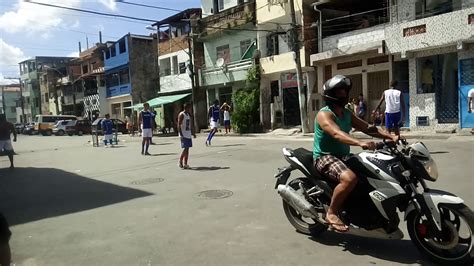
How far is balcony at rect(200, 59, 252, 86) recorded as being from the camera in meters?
27.4

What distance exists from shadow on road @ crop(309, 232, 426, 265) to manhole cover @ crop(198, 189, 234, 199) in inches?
106

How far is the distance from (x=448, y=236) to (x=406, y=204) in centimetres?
44

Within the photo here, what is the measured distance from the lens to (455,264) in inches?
149

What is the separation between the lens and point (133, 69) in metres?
44.0

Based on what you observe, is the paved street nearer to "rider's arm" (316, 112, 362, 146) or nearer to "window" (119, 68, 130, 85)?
"rider's arm" (316, 112, 362, 146)

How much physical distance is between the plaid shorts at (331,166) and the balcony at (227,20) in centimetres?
2288

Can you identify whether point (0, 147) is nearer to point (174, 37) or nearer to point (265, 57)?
point (265, 57)

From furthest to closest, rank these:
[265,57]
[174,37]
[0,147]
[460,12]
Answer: [174,37], [265,57], [460,12], [0,147]

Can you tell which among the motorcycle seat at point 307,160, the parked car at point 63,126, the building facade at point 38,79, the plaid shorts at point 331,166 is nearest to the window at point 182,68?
the parked car at point 63,126

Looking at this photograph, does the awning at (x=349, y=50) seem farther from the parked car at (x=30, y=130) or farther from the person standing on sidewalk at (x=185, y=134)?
the parked car at (x=30, y=130)

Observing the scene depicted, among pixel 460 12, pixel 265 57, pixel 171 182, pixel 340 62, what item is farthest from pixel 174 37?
pixel 171 182

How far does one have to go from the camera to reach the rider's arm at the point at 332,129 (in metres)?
4.13

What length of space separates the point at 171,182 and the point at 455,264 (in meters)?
6.16

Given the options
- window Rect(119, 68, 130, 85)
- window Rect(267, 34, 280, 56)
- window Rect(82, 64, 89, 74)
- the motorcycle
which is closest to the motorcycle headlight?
the motorcycle
